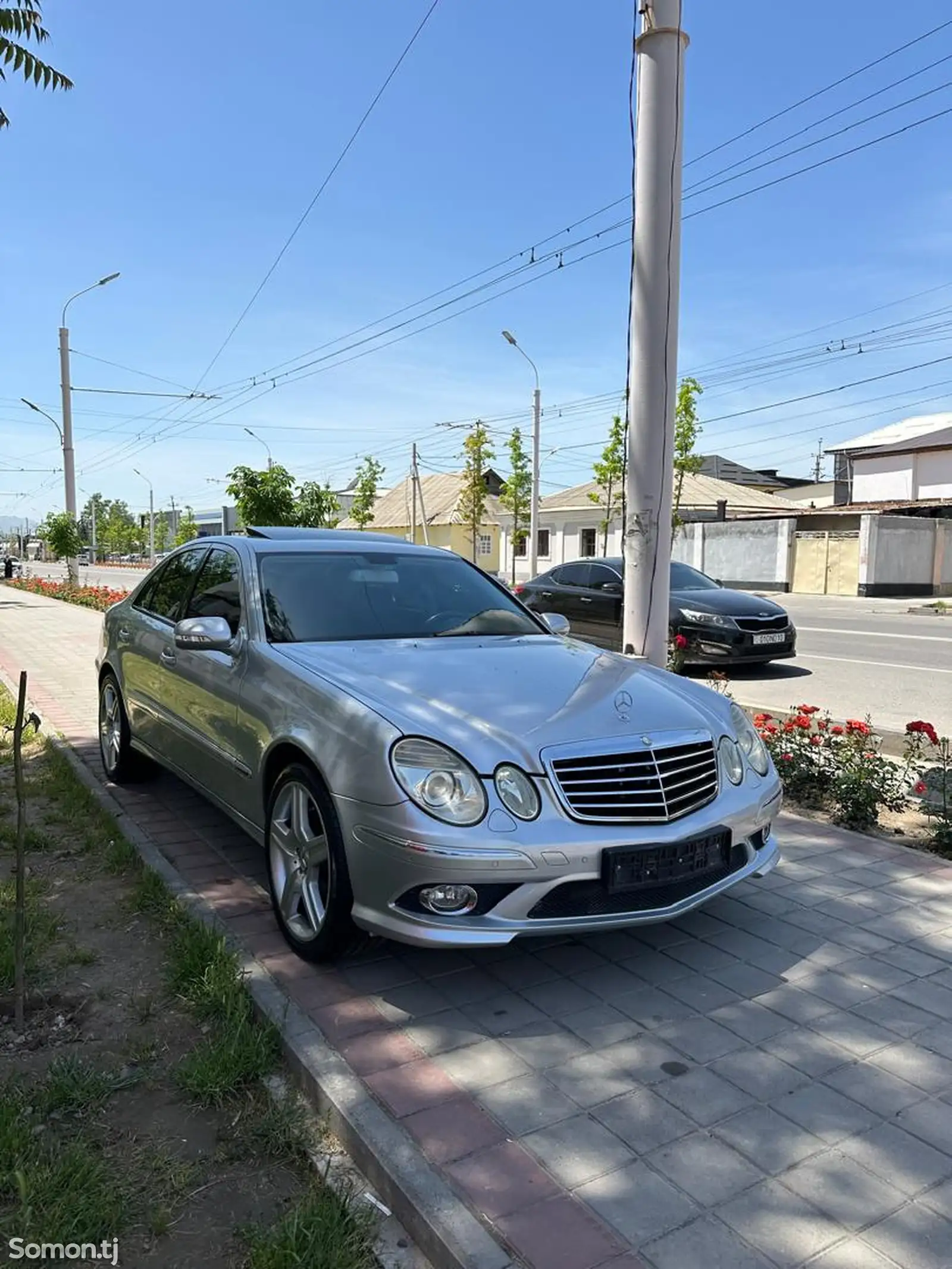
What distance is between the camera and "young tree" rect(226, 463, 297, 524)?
17.8 meters

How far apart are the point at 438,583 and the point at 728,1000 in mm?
2400

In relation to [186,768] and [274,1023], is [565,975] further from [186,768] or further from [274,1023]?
[186,768]

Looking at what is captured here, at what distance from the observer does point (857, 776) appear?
16.5ft

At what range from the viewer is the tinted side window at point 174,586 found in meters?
5.12

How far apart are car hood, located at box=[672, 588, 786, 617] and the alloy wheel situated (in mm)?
8871

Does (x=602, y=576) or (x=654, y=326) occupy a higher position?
(x=654, y=326)

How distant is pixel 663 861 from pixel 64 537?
3051 centimetres

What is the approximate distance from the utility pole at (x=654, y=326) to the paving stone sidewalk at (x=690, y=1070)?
7.41 feet

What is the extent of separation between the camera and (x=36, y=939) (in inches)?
142

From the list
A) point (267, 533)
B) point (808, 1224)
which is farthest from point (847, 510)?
point (808, 1224)

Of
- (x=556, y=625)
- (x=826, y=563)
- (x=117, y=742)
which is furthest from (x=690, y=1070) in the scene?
(x=826, y=563)

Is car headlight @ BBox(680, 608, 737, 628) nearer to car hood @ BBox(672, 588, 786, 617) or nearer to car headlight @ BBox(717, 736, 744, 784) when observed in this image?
car hood @ BBox(672, 588, 786, 617)

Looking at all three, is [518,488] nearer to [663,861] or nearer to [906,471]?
[906,471]

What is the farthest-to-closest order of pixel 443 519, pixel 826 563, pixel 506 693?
pixel 443 519, pixel 826 563, pixel 506 693
